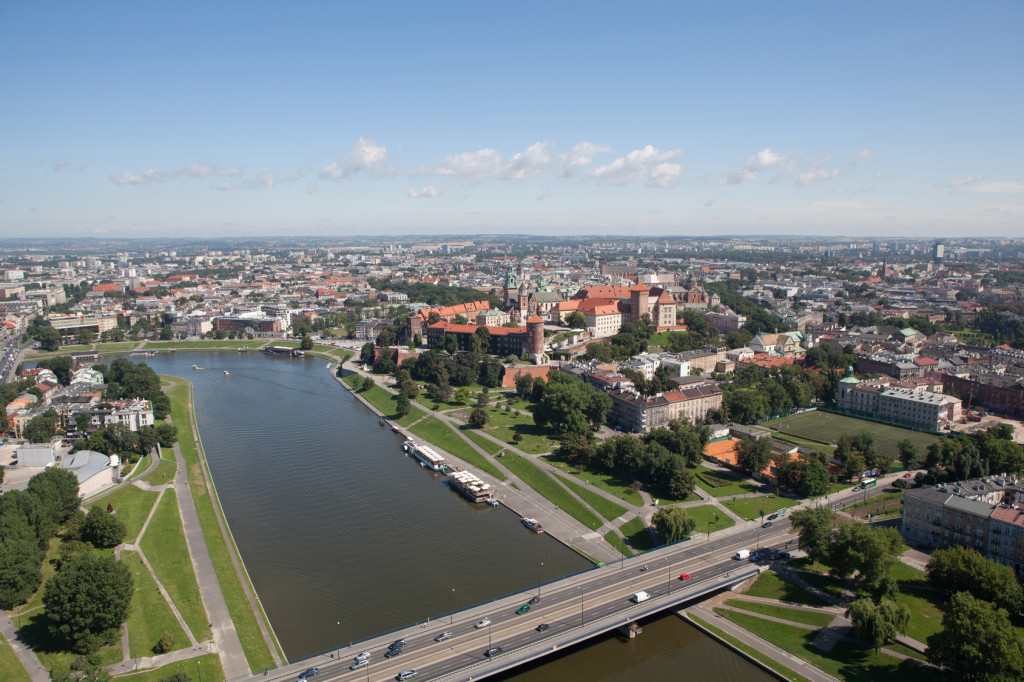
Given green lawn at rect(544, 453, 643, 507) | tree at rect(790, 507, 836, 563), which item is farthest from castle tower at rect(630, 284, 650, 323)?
tree at rect(790, 507, 836, 563)

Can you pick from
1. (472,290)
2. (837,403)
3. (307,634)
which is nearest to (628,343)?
(837,403)

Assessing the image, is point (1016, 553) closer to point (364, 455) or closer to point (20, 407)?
point (364, 455)

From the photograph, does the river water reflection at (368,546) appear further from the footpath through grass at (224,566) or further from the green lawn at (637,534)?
the green lawn at (637,534)

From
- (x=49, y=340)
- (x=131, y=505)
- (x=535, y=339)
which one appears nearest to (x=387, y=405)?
(x=535, y=339)

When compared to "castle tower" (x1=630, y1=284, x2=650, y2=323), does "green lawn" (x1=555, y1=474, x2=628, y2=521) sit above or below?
below

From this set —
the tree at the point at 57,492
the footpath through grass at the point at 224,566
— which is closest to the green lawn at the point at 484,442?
the footpath through grass at the point at 224,566

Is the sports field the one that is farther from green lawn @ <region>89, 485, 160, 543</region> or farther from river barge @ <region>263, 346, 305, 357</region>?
river barge @ <region>263, 346, 305, 357</region>
